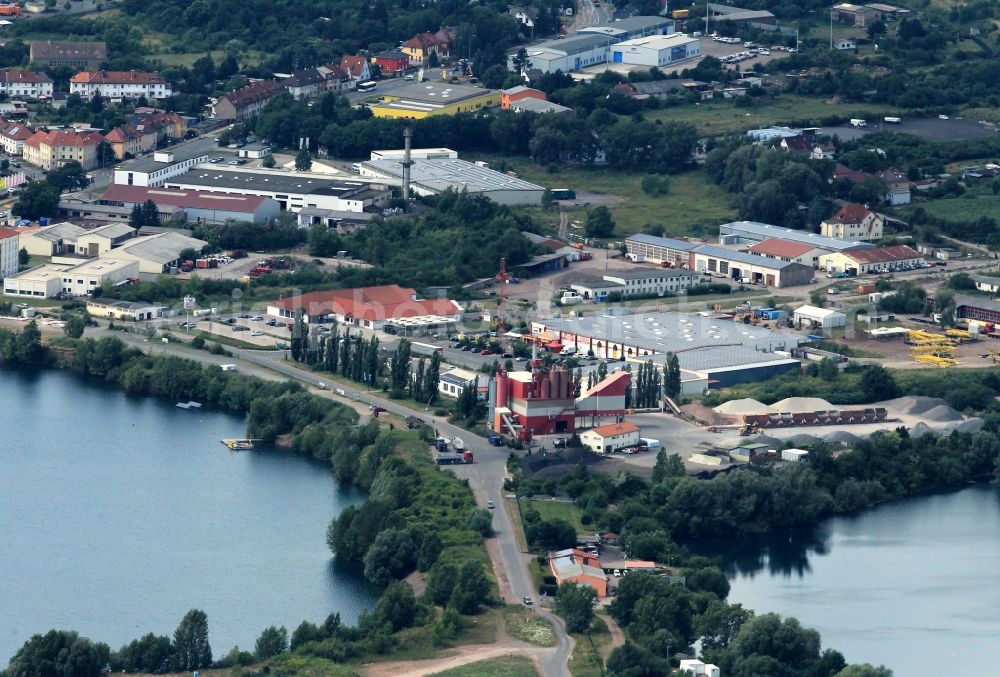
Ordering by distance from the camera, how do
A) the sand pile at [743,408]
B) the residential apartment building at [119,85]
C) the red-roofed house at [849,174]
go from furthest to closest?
1. the residential apartment building at [119,85]
2. the red-roofed house at [849,174]
3. the sand pile at [743,408]

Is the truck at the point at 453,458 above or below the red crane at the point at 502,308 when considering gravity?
below

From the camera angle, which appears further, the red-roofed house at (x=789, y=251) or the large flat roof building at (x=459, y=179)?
the large flat roof building at (x=459, y=179)

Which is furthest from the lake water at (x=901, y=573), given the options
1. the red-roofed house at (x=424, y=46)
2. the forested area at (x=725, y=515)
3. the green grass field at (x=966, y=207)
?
the red-roofed house at (x=424, y=46)

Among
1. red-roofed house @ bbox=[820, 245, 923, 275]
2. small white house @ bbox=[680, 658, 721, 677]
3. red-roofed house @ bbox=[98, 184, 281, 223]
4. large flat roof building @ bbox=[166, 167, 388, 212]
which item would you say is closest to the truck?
small white house @ bbox=[680, 658, 721, 677]

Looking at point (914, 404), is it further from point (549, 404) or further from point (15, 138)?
point (15, 138)

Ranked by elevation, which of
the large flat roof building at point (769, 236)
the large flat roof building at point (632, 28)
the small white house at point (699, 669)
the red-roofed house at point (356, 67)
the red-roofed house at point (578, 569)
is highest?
the large flat roof building at point (632, 28)

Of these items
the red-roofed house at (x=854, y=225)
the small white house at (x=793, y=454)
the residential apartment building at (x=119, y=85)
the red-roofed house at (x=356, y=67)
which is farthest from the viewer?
the red-roofed house at (x=356, y=67)

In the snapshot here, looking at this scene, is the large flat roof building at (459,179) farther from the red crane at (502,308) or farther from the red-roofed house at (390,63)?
the red-roofed house at (390,63)

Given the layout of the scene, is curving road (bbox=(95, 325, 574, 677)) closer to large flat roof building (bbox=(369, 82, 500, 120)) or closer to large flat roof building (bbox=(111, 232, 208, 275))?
large flat roof building (bbox=(111, 232, 208, 275))
